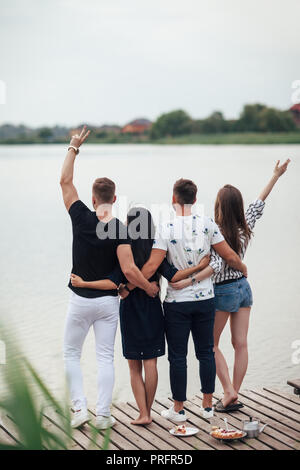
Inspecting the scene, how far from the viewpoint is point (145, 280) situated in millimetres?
3201

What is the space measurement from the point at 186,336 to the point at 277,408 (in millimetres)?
781

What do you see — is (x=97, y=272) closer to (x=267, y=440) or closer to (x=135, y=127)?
(x=267, y=440)

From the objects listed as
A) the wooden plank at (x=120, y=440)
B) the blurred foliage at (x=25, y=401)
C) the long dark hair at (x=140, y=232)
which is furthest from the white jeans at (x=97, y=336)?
the blurred foliage at (x=25, y=401)

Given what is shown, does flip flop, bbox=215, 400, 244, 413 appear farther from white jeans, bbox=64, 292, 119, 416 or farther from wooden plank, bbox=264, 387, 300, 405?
white jeans, bbox=64, 292, 119, 416

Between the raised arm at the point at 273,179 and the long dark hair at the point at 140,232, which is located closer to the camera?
the long dark hair at the point at 140,232

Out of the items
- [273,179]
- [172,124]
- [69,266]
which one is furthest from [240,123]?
[273,179]

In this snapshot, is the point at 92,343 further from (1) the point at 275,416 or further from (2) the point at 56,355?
(1) the point at 275,416

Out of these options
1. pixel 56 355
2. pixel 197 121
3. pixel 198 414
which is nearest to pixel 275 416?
pixel 198 414

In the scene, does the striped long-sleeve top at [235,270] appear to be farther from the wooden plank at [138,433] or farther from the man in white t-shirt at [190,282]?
the wooden plank at [138,433]

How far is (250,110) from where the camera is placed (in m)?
46.1

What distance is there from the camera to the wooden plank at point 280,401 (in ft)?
12.1

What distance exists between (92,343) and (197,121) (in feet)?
129

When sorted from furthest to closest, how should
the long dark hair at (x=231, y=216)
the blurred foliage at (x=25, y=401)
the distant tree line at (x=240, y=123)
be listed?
1. the distant tree line at (x=240, y=123)
2. the long dark hair at (x=231, y=216)
3. the blurred foliage at (x=25, y=401)

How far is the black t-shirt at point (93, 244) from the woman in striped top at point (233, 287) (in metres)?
0.57
